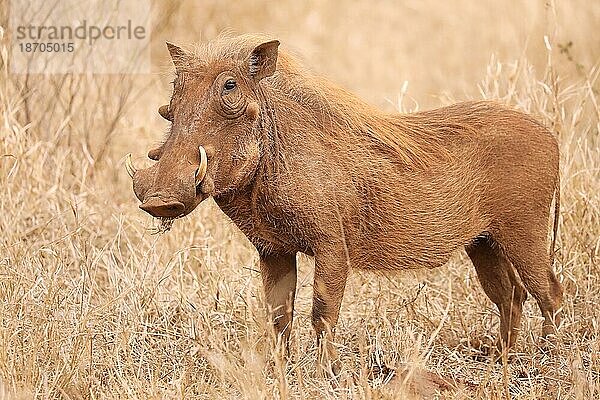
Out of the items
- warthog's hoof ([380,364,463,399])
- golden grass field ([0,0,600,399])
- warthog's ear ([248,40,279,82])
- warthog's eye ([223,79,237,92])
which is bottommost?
warthog's hoof ([380,364,463,399])

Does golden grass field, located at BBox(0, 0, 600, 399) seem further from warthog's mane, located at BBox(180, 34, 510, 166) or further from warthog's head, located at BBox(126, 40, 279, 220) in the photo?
warthog's head, located at BBox(126, 40, 279, 220)

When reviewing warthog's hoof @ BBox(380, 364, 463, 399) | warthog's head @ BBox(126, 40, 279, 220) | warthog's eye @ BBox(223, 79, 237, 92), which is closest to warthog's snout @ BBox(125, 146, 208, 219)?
warthog's head @ BBox(126, 40, 279, 220)

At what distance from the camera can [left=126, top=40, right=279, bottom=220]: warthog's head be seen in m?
2.91

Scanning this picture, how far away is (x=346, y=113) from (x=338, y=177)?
238 millimetres

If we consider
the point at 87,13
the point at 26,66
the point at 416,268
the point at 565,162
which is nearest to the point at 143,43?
the point at 87,13

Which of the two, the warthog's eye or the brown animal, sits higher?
the warthog's eye

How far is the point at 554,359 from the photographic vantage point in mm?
3797

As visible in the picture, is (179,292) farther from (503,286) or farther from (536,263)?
(536,263)

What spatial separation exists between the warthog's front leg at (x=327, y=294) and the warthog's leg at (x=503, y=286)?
817mm

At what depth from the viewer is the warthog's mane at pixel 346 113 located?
3.20 metres

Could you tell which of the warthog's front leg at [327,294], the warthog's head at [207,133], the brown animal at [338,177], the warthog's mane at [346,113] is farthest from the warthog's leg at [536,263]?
the warthog's head at [207,133]

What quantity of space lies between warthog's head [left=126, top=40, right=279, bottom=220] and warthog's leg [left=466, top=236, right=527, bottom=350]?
3.97 feet

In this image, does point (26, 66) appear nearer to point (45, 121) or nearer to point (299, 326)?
point (45, 121)

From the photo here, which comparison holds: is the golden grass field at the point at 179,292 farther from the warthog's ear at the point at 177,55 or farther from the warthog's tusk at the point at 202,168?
the warthog's tusk at the point at 202,168
